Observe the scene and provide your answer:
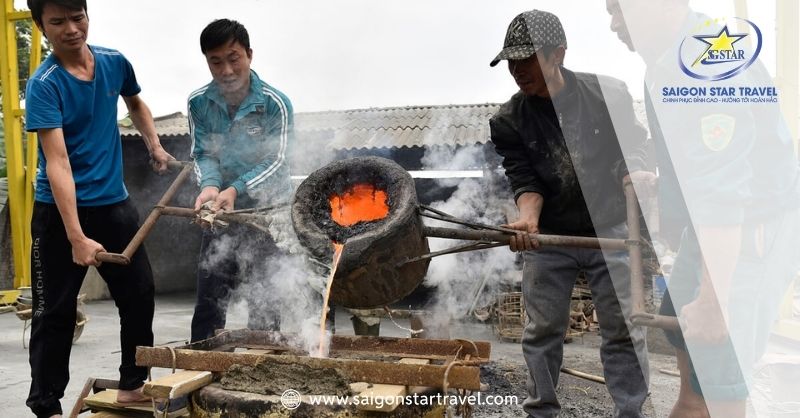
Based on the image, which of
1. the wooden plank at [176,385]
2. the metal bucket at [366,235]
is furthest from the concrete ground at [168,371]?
the wooden plank at [176,385]

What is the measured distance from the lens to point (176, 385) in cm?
219

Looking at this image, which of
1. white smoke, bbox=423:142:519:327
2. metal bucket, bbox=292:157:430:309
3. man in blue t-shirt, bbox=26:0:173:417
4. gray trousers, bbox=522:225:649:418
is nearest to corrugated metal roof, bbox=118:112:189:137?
white smoke, bbox=423:142:519:327

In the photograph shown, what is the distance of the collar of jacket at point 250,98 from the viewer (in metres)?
3.85

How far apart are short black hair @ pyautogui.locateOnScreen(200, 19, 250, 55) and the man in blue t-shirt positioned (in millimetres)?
534

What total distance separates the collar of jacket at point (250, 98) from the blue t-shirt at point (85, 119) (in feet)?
1.83

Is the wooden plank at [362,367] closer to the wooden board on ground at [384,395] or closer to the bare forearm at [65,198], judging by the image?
the wooden board on ground at [384,395]

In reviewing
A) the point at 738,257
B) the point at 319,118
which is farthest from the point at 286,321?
the point at 319,118

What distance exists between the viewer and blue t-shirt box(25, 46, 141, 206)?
306 cm

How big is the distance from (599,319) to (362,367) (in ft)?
4.96

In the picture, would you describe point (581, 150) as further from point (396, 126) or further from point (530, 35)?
point (396, 126)

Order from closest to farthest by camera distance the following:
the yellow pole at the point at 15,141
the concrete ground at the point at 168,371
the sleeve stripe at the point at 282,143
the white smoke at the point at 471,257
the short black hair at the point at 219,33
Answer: the short black hair at the point at 219,33 < the sleeve stripe at the point at 282,143 < the concrete ground at the point at 168,371 < the white smoke at the point at 471,257 < the yellow pole at the point at 15,141

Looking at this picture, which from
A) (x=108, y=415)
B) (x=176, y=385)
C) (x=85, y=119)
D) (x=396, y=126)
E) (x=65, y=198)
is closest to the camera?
(x=176, y=385)

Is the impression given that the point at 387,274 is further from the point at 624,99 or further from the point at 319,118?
the point at 319,118

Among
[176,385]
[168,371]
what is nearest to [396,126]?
[168,371]
